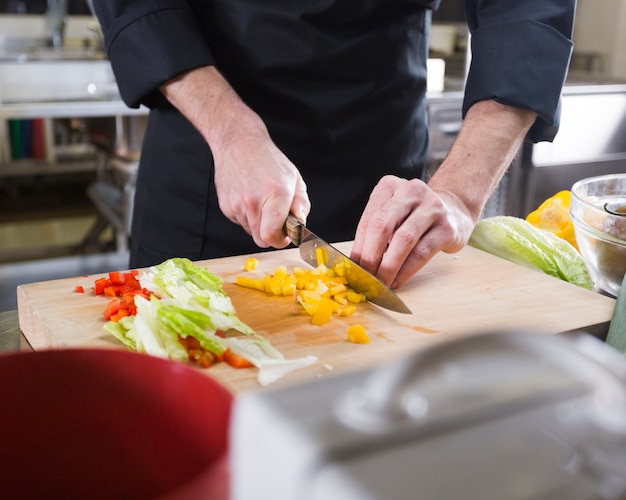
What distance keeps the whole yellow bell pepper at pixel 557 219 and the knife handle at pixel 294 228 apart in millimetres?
514

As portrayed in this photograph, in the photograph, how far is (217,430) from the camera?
391 millimetres

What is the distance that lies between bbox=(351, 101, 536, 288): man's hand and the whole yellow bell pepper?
0.47ft

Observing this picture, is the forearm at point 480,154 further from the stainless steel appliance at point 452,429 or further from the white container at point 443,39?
the white container at point 443,39

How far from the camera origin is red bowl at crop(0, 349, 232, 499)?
0.41 meters

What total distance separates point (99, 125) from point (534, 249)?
265 cm

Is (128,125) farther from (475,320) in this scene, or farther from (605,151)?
(475,320)

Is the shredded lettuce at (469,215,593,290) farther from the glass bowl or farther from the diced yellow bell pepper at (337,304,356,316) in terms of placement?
the diced yellow bell pepper at (337,304,356,316)

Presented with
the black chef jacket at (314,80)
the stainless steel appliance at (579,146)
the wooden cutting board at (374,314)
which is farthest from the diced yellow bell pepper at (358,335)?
the stainless steel appliance at (579,146)

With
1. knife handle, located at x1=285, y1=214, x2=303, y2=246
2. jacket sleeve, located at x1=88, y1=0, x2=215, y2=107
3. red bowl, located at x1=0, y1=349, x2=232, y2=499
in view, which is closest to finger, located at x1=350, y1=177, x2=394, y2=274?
knife handle, located at x1=285, y1=214, x2=303, y2=246

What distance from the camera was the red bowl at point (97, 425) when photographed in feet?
1.35

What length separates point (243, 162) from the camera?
1152mm

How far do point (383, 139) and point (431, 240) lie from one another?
411mm

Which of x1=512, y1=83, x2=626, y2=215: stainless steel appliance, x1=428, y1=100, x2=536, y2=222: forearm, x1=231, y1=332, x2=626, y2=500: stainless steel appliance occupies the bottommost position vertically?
x1=512, y1=83, x2=626, y2=215: stainless steel appliance

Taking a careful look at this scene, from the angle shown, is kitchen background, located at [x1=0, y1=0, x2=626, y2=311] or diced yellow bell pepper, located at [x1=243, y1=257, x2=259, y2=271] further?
kitchen background, located at [x1=0, y1=0, x2=626, y2=311]
